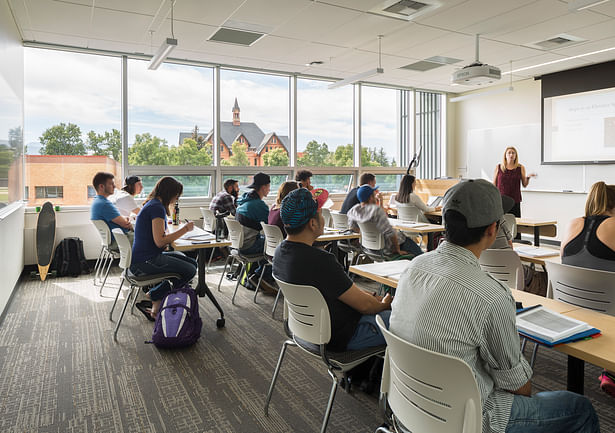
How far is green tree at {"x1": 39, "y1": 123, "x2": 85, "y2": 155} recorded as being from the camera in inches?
252

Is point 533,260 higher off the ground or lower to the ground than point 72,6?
lower

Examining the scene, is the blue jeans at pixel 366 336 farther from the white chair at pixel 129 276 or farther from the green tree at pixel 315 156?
the green tree at pixel 315 156

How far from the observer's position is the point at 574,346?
1.57 m

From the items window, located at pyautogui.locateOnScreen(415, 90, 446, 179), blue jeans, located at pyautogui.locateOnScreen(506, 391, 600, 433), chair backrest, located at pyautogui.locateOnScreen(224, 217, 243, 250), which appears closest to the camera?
blue jeans, located at pyautogui.locateOnScreen(506, 391, 600, 433)

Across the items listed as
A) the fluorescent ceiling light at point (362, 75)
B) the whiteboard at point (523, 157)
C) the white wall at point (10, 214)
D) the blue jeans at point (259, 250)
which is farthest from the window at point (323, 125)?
the white wall at point (10, 214)

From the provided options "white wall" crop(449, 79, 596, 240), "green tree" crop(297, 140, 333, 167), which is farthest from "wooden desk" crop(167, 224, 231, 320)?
"white wall" crop(449, 79, 596, 240)

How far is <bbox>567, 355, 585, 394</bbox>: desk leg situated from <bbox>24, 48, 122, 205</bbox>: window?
21.7ft

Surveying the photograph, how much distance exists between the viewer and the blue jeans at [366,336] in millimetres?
2234

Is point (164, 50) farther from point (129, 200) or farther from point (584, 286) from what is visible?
point (584, 286)

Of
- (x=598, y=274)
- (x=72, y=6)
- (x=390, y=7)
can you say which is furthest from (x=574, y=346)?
(x=72, y=6)

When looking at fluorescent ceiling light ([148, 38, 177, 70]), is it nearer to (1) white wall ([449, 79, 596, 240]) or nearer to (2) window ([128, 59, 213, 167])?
(2) window ([128, 59, 213, 167])

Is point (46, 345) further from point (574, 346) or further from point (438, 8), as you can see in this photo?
point (438, 8)

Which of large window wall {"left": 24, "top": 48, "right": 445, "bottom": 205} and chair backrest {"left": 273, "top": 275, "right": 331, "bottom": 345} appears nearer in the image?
chair backrest {"left": 273, "top": 275, "right": 331, "bottom": 345}

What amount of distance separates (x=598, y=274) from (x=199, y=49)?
5.92 m
